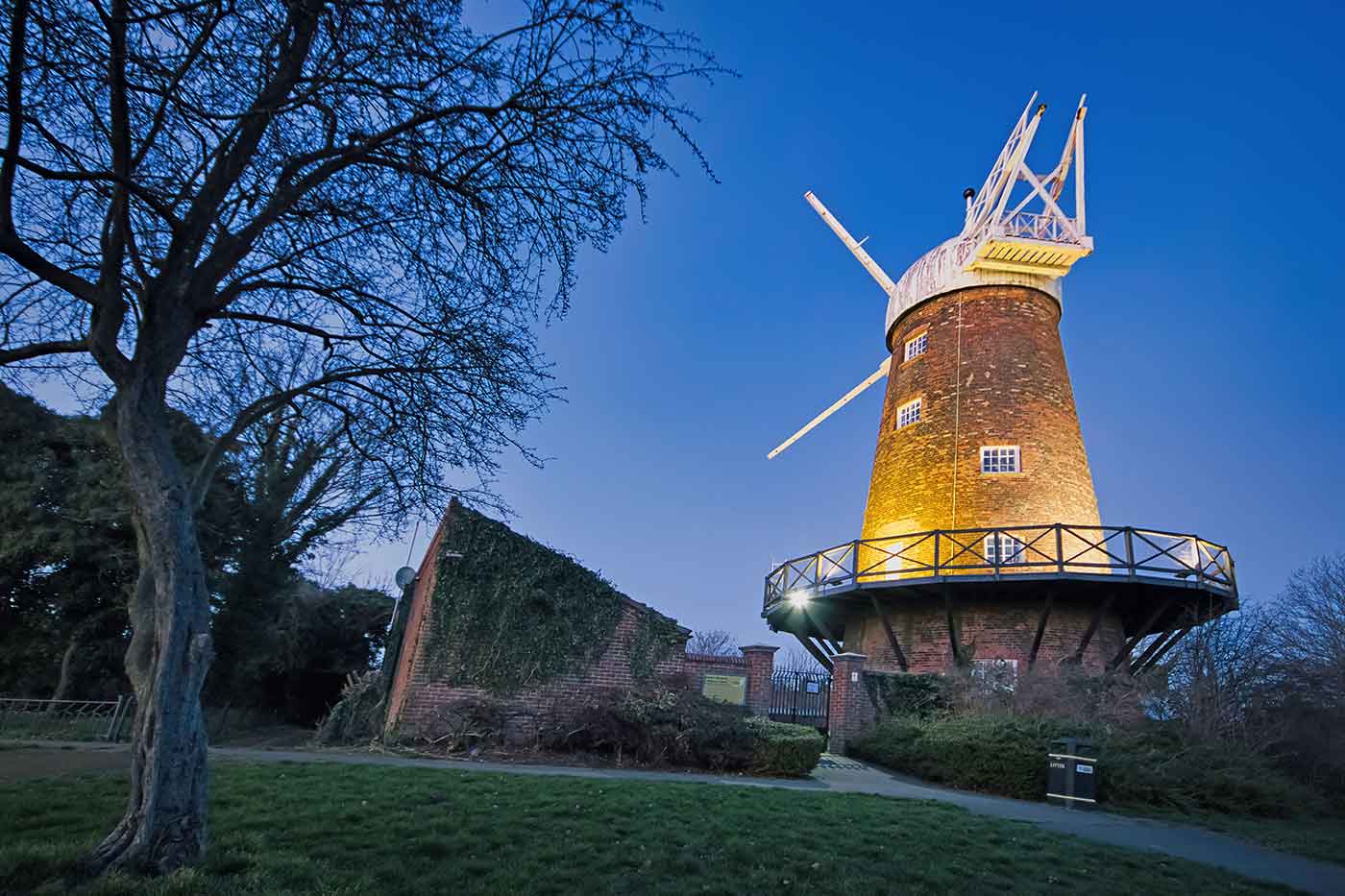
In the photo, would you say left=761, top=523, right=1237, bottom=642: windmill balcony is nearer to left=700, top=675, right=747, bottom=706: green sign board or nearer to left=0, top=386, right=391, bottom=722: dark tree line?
left=700, top=675, right=747, bottom=706: green sign board

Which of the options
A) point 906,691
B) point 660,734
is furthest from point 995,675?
point 660,734

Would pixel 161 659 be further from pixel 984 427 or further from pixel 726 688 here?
pixel 984 427

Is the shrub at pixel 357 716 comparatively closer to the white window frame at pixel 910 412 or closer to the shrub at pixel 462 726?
the shrub at pixel 462 726

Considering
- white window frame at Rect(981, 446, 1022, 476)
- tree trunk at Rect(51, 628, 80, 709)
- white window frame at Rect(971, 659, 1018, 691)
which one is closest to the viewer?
white window frame at Rect(971, 659, 1018, 691)

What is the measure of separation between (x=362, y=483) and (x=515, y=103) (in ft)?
14.2

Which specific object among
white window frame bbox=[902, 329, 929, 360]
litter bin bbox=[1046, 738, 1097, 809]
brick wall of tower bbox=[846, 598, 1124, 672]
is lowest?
Result: litter bin bbox=[1046, 738, 1097, 809]

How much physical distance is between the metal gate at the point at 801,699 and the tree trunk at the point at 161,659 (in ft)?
46.0

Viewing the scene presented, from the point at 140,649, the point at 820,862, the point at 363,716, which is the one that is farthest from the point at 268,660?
the point at 820,862

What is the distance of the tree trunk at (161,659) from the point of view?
397 cm

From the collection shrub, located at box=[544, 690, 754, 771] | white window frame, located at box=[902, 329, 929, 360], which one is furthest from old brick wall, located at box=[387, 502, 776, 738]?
white window frame, located at box=[902, 329, 929, 360]

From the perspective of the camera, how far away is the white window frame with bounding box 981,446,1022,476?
17773 millimetres

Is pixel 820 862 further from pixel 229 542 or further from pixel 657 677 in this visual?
pixel 229 542

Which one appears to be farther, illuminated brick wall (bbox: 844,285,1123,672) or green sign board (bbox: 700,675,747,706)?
illuminated brick wall (bbox: 844,285,1123,672)

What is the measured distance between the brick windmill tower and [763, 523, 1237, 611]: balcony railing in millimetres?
43
